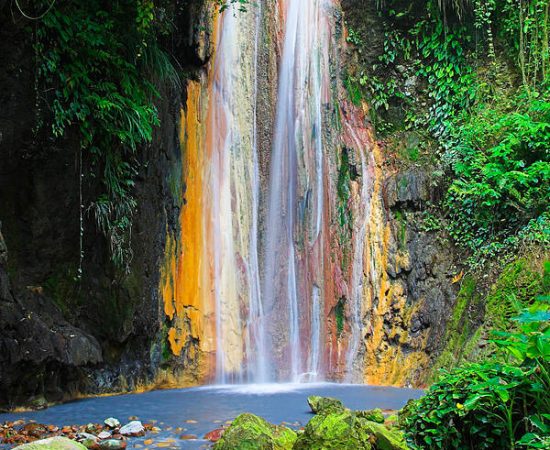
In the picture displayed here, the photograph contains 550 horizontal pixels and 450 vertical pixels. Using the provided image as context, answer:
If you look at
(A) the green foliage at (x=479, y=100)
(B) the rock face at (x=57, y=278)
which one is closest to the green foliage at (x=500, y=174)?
(A) the green foliage at (x=479, y=100)

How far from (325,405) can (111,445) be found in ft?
7.07

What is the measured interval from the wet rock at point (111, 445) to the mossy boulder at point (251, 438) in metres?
0.98

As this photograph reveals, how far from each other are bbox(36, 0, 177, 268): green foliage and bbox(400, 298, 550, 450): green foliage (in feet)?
18.7

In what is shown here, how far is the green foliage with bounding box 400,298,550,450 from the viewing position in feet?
11.7

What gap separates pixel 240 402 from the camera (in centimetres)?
760

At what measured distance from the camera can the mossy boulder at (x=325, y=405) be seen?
224 inches

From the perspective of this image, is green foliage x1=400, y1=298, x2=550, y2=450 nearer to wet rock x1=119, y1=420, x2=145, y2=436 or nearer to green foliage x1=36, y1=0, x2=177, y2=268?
wet rock x1=119, y1=420, x2=145, y2=436

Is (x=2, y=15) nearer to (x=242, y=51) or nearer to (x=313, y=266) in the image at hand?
(x=242, y=51)

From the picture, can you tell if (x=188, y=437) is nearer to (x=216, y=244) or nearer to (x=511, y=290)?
(x=511, y=290)

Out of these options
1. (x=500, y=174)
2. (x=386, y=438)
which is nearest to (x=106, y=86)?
(x=386, y=438)

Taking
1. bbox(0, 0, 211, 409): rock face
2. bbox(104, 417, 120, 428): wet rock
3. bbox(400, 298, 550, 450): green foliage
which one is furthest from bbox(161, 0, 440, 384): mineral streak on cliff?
bbox(400, 298, 550, 450): green foliage

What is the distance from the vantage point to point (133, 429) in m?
5.68

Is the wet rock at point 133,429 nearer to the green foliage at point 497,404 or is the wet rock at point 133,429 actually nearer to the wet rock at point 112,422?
the wet rock at point 112,422

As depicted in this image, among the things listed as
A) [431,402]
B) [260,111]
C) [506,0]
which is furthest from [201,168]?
[431,402]
